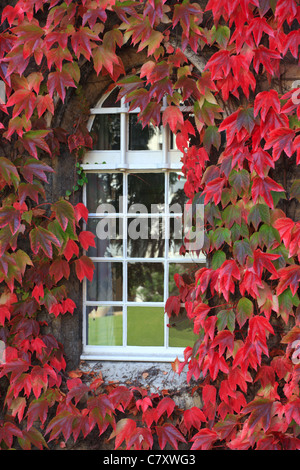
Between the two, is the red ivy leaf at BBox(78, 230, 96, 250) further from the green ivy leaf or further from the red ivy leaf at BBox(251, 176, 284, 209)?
the red ivy leaf at BBox(251, 176, 284, 209)

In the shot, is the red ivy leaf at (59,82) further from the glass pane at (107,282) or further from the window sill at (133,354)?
the window sill at (133,354)

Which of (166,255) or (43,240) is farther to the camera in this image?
(166,255)

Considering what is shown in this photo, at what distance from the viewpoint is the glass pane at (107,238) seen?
2715mm

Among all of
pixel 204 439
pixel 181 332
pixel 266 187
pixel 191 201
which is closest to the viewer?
pixel 266 187

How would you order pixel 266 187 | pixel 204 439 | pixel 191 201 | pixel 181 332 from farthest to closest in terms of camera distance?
pixel 181 332, pixel 191 201, pixel 204 439, pixel 266 187

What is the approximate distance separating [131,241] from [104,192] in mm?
355

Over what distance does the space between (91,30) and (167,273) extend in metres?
1.46

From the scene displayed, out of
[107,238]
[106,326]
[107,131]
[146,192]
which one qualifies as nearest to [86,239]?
[107,238]

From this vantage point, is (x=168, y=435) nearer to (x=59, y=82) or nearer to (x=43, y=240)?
(x=43, y=240)

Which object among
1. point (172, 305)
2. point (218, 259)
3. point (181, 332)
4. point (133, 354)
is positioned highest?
point (218, 259)

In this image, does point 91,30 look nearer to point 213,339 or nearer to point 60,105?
point 60,105

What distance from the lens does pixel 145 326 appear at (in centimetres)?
269

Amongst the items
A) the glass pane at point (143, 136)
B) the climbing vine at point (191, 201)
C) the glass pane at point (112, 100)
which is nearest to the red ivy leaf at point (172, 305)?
the climbing vine at point (191, 201)
